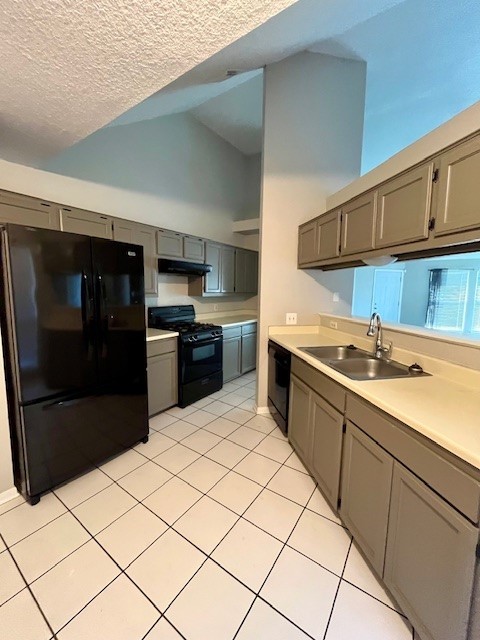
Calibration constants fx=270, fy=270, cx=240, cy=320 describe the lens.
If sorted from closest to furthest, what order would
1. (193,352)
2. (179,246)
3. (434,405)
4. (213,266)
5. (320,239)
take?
(434,405) → (320,239) → (193,352) → (179,246) → (213,266)

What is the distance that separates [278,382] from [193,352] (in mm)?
1130

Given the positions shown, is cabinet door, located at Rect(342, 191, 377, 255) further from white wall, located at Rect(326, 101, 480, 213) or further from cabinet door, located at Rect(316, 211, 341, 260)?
white wall, located at Rect(326, 101, 480, 213)

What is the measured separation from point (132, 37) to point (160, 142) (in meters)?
2.87

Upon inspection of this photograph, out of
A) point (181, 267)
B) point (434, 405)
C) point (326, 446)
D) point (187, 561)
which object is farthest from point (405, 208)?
point (181, 267)

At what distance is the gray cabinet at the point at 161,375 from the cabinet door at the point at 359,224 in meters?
2.02

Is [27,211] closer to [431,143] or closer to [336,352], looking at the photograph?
[336,352]

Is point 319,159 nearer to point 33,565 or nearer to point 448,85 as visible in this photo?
point 448,85

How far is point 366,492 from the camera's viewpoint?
1345mm

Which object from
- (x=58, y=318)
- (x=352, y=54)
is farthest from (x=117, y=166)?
(x=352, y=54)

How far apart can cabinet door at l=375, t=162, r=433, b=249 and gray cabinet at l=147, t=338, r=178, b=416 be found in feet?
7.30

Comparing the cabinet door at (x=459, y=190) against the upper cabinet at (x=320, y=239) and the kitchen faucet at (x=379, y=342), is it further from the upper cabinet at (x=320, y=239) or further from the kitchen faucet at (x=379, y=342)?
the upper cabinet at (x=320, y=239)

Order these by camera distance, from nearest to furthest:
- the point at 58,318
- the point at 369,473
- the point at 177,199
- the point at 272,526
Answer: the point at 369,473 < the point at 272,526 < the point at 58,318 < the point at 177,199

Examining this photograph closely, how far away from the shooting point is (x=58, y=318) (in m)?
1.79

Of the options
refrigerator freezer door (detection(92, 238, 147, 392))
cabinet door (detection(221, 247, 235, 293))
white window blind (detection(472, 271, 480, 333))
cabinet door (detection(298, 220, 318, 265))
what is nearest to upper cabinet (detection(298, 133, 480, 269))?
cabinet door (detection(298, 220, 318, 265))
